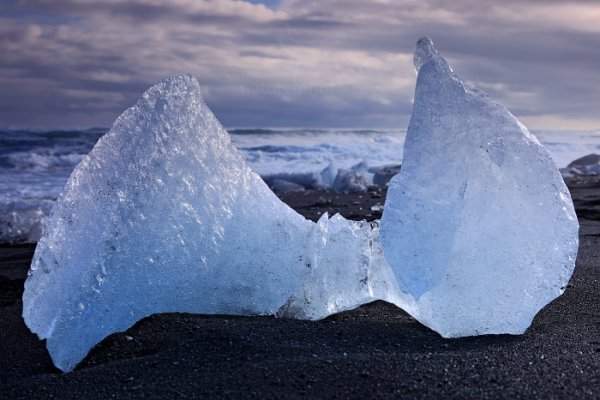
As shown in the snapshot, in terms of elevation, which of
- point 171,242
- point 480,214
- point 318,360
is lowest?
point 318,360

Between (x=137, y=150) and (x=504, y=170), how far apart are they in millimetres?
1293

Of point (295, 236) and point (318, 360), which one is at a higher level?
point (295, 236)

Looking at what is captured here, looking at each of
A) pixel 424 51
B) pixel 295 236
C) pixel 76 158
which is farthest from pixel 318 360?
pixel 76 158

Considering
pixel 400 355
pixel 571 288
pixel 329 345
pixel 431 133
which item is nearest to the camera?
pixel 400 355

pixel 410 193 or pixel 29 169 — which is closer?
pixel 410 193

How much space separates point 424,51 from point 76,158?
1386 cm

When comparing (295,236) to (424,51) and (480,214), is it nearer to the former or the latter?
(480,214)

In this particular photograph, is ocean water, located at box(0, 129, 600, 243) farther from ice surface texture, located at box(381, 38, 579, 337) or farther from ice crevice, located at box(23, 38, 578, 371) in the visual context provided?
ice surface texture, located at box(381, 38, 579, 337)

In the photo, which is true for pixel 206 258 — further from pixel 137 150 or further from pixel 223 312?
pixel 137 150

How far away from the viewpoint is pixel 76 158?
1535 centimetres

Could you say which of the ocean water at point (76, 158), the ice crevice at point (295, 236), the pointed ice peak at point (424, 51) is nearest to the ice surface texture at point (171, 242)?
the ice crevice at point (295, 236)

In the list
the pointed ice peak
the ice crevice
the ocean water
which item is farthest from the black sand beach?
the ocean water

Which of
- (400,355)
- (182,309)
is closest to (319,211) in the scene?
(182,309)

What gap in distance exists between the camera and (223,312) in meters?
2.70
